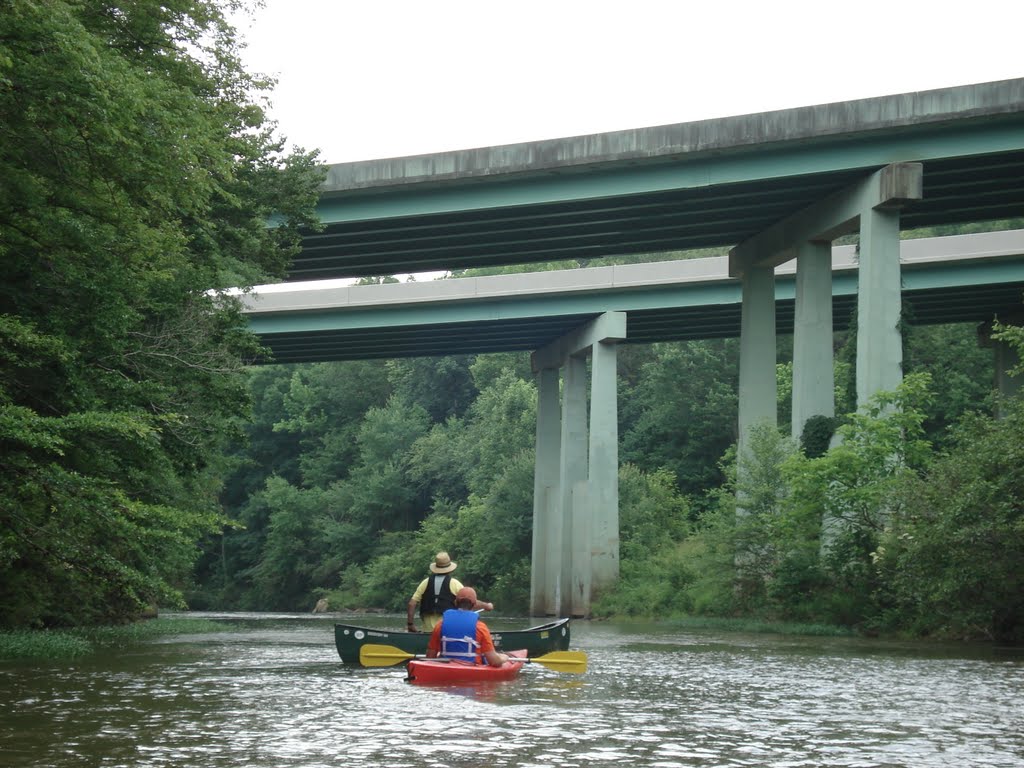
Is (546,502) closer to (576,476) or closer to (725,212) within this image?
(576,476)

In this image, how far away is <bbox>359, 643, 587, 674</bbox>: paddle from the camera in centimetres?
1762

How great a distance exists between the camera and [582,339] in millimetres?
51125

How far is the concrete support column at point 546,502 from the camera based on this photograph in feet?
176

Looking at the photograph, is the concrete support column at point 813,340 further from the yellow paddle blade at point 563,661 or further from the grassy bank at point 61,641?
the yellow paddle blade at point 563,661

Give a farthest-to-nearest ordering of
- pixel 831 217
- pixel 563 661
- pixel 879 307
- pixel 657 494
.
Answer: pixel 657 494, pixel 831 217, pixel 879 307, pixel 563 661

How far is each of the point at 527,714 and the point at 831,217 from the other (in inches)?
1013

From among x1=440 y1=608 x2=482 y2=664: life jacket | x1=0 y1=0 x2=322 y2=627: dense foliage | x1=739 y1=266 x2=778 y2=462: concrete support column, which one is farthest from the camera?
A: x1=739 y1=266 x2=778 y2=462: concrete support column

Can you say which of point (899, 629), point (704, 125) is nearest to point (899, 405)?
point (899, 629)

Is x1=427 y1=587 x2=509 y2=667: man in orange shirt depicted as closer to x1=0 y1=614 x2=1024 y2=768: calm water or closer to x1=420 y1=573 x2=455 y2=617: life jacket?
x1=0 y1=614 x2=1024 y2=768: calm water

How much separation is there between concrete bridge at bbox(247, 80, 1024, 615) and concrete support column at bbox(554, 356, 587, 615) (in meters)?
1.50

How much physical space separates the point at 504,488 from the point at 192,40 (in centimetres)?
4054

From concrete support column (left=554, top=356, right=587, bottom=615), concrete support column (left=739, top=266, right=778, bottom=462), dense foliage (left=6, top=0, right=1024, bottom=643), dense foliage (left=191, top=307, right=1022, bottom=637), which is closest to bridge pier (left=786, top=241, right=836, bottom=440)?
dense foliage (left=6, top=0, right=1024, bottom=643)

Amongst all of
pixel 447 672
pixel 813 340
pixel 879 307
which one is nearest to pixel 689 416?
pixel 813 340

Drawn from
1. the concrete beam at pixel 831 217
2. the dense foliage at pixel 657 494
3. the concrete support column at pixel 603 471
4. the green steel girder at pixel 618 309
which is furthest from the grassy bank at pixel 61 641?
the green steel girder at pixel 618 309
